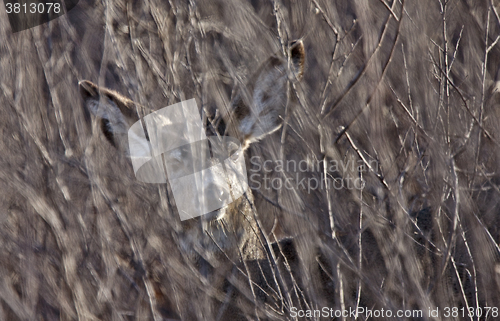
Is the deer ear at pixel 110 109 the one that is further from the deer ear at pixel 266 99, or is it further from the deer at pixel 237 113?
the deer ear at pixel 266 99

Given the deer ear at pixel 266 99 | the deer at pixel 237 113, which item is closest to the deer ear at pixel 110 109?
the deer at pixel 237 113

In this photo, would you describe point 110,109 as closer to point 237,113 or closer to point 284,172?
point 237,113

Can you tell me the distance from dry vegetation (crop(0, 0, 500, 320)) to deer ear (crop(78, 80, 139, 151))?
0.09 m

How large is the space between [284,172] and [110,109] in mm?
Result: 918

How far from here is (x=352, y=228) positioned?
1.78 meters

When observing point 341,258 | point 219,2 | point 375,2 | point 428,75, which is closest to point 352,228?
point 341,258

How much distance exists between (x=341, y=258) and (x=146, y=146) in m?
1.05

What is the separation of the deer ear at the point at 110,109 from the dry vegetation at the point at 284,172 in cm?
9

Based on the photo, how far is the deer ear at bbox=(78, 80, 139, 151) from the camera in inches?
70.8

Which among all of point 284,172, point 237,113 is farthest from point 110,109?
point 284,172

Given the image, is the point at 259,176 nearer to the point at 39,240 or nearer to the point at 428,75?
the point at 428,75

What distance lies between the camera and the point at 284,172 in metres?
1.69

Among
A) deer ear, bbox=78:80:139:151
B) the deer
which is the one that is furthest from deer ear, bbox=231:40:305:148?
deer ear, bbox=78:80:139:151

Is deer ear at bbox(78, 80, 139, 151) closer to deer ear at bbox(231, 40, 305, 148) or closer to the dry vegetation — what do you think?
the dry vegetation
